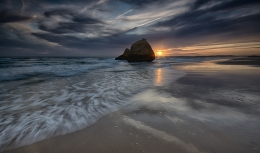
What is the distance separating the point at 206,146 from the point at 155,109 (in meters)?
1.38

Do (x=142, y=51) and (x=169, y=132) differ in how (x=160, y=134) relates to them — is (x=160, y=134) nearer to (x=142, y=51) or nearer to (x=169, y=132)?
(x=169, y=132)

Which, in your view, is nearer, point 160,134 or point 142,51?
point 160,134

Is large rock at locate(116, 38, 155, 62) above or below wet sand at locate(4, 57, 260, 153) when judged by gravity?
above

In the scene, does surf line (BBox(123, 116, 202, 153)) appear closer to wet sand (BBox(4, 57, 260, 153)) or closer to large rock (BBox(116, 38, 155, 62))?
wet sand (BBox(4, 57, 260, 153))

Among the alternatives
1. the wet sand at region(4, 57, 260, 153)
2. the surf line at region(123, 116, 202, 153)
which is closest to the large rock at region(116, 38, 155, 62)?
the wet sand at region(4, 57, 260, 153)

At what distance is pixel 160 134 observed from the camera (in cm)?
203

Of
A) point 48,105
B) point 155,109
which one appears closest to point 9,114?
point 48,105

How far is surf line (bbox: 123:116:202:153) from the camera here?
170cm

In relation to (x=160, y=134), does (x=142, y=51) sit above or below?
above

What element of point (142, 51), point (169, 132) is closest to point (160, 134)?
point (169, 132)

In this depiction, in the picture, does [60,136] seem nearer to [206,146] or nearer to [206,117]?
[206,146]

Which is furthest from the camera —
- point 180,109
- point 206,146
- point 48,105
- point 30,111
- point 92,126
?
point 48,105

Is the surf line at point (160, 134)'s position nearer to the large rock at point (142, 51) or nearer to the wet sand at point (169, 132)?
the wet sand at point (169, 132)

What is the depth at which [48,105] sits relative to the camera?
3.63m
